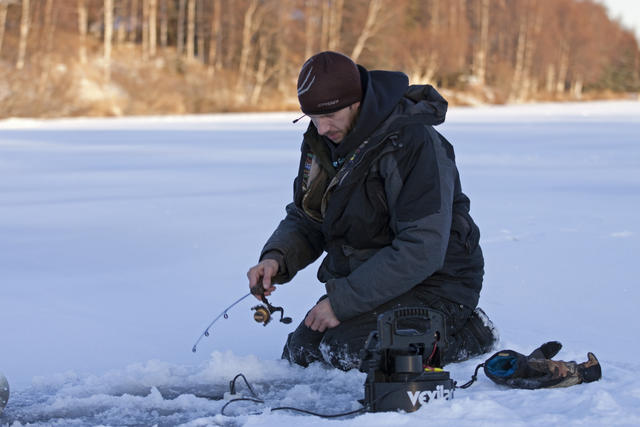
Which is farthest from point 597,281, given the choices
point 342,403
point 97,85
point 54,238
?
point 97,85

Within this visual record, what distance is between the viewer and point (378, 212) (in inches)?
102

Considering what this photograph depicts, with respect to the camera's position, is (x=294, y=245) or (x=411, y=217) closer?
(x=411, y=217)

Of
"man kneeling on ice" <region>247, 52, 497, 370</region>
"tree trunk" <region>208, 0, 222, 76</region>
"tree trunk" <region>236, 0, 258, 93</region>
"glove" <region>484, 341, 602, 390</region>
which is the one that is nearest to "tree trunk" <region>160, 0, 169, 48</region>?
"tree trunk" <region>208, 0, 222, 76</region>

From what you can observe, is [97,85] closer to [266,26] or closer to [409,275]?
[266,26]

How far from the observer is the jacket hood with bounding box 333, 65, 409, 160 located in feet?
8.24

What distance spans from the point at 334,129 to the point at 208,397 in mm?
946

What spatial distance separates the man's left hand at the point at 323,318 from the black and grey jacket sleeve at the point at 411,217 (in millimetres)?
105

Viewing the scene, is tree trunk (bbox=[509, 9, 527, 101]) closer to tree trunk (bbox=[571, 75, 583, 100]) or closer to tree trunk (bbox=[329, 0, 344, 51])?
tree trunk (bbox=[571, 75, 583, 100])

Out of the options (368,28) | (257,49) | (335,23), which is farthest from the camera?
Result: (368,28)

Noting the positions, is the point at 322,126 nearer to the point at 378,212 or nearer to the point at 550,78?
the point at 378,212

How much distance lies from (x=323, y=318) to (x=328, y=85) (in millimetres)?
751

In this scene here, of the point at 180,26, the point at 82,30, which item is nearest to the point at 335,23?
the point at 180,26

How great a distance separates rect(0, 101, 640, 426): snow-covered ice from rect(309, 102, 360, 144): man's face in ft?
2.67

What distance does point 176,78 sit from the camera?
30.6 m
